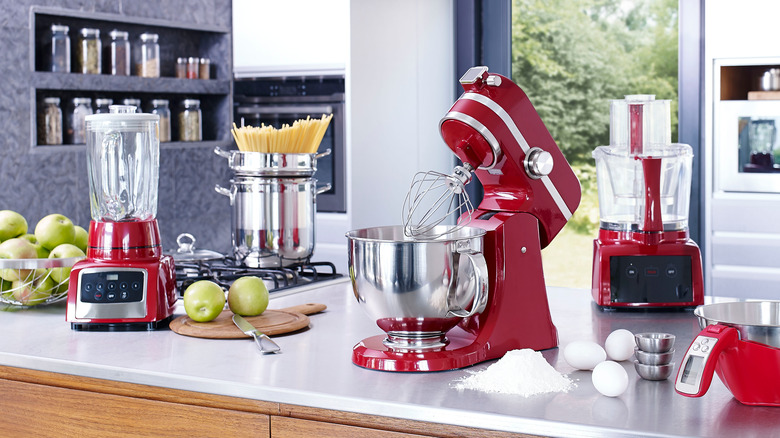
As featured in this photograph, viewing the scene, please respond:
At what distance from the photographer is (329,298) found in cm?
189

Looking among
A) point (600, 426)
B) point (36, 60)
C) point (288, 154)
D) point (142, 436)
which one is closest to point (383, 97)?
point (36, 60)

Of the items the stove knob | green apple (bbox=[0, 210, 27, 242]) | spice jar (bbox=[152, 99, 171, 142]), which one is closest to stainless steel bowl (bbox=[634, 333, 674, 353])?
the stove knob

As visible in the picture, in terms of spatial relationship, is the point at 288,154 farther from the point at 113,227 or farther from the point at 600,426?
the point at 600,426

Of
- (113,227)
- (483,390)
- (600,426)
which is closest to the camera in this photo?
(600,426)

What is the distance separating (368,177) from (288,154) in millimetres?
1913

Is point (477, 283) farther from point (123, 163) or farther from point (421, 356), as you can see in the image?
point (123, 163)

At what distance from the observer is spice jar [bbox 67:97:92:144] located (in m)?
3.64

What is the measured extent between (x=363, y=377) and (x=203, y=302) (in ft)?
1.41

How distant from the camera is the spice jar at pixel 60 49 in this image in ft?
11.7

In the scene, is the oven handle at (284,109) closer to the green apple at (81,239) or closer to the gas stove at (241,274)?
the gas stove at (241,274)

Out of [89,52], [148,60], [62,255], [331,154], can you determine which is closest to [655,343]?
[62,255]

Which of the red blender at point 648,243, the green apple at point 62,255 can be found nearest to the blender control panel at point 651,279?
the red blender at point 648,243

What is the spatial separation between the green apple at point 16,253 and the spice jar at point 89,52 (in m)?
2.13

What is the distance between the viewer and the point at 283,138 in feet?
6.59
